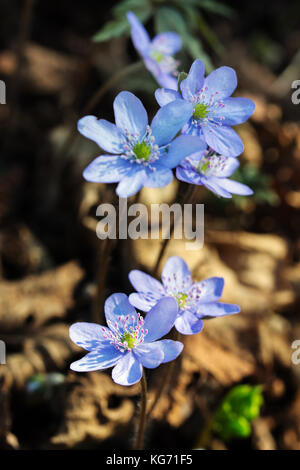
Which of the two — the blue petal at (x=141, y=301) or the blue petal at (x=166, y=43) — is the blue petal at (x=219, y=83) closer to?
the blue petal at (x=141, y=301)

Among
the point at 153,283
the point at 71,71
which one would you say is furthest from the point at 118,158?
the point at 71,71

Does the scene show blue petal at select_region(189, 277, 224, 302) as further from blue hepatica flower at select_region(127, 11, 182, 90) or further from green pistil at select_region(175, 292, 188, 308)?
blue hepatica flower at select_region(127, 11, 182, 90)

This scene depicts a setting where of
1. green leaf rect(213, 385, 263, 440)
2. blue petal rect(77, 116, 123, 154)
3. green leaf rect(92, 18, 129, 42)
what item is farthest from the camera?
green leaf rect(92, 18, 129, 42)

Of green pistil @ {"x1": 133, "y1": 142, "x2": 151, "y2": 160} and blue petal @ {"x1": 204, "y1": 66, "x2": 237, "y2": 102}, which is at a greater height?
blue petal @ {"x1": 204, "y1": 66, "x2": 237, "y2": 102}

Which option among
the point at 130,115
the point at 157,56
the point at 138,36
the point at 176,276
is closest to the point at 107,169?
the point at 130,115

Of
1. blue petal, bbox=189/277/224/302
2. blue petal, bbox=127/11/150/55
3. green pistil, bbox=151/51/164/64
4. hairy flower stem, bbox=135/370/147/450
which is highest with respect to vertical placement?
green pistil, bbox=151/51/164/64

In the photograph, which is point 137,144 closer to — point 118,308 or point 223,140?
point 223,140

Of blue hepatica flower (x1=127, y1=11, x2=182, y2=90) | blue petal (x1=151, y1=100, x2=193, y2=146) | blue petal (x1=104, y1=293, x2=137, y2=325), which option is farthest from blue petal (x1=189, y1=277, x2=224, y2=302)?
blue hepatica flower (x1=127, y1=11, x2=182, y2=90)
